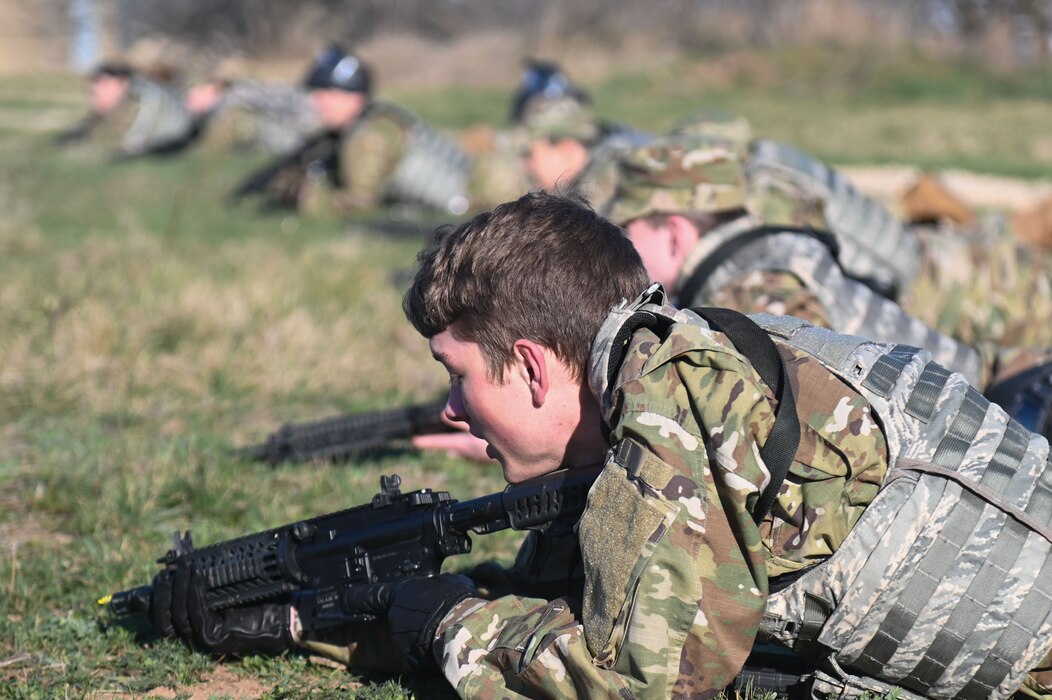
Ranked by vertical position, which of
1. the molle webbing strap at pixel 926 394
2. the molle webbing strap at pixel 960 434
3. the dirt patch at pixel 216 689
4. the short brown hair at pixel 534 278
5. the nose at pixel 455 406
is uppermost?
the short brown hair at pixel 534 278

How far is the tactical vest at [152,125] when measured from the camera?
→ 1894cm

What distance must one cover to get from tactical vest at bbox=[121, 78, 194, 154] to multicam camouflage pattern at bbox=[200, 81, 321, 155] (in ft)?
3.40

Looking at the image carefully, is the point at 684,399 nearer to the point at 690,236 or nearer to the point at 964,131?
the point at 690,236

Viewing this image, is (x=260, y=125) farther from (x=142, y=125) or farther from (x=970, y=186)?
(x=970, y=186)

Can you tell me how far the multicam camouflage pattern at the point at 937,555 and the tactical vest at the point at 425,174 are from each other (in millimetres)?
10184

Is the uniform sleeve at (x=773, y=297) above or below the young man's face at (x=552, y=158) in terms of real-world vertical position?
above

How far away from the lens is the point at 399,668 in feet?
10.5

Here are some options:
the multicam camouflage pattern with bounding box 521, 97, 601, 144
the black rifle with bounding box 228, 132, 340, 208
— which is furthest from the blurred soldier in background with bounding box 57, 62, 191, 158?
the multicam camouflage pattern with bounding box 521, 97, 601, 144

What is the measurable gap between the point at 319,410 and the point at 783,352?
385 cm

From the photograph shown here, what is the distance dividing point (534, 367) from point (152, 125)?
17833 mm

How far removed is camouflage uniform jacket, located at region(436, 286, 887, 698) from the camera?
2.25 m

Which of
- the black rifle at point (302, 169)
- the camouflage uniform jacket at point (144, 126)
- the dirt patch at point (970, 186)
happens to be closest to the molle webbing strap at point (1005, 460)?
the black rifle at point (302, 169)

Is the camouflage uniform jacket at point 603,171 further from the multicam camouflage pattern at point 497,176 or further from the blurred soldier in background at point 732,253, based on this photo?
the multicam camouflage pattern at point 497,176

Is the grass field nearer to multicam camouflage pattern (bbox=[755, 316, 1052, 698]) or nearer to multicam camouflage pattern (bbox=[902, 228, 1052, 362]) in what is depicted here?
multicam camouflage pattern (bbox=[755, 316, 1052, 698])
